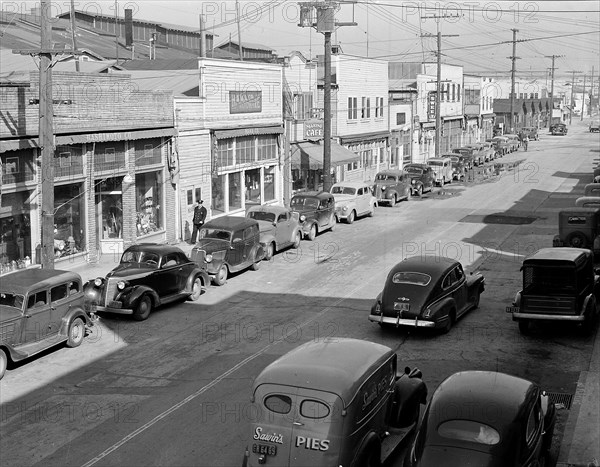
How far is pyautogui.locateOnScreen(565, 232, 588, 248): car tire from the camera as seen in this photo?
2755cm

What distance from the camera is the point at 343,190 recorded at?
124ft

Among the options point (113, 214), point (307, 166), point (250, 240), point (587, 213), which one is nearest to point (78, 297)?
point (250, 240)

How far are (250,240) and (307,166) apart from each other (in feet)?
54.3

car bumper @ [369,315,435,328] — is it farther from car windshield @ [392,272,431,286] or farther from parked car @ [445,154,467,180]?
parked car @ [445,154,467,180]

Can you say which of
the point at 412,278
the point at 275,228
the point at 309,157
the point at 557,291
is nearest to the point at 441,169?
the point at 309,157

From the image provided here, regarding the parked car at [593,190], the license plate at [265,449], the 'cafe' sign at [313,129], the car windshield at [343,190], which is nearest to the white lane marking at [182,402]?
the license plate at [265,449]

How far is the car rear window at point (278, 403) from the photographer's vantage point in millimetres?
10688

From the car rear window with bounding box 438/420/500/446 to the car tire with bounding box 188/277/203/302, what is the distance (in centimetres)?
1275

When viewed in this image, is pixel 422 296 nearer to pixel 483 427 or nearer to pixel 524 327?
pixel 524 327

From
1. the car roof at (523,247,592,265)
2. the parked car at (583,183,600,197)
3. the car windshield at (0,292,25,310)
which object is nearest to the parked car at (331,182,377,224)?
the parked car at (583,183,600,197)

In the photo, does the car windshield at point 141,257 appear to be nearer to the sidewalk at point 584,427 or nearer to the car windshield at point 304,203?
the sidewalk at point 584,427

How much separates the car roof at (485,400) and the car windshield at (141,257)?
38.2 ft

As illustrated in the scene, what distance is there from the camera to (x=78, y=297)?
18344 mm

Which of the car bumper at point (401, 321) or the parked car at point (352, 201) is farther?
the parked car at point (352, 201)
